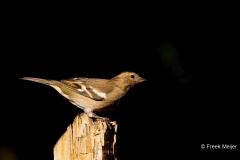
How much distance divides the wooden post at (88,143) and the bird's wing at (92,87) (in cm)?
119

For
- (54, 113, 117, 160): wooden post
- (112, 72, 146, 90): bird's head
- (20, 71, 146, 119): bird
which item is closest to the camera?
(54, 113, 117, 160): wooden post

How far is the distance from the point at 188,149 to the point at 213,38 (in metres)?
0.85

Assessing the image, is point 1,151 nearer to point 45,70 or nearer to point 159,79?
point 45,70

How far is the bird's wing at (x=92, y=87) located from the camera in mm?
3865

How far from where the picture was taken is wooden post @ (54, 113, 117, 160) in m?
2.51

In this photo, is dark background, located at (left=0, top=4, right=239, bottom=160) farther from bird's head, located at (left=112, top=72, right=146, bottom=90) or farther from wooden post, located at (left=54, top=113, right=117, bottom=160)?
wooden post, located at (left=54, top=113, right=117, bottom=160)

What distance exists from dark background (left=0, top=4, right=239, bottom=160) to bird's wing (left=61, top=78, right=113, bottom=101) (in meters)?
0.11

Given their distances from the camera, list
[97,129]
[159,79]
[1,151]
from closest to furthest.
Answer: [97,129] < [1,151] < [159,79]

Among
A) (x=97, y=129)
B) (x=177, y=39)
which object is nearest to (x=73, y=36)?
(x=177, y=39)

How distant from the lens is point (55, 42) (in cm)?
393

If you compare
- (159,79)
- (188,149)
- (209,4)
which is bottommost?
(188,149)

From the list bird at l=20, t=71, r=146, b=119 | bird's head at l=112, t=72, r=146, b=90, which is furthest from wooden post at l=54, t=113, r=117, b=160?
bird's head at l=112, t=72, r=146, b=90

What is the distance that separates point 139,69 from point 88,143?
1762 mm

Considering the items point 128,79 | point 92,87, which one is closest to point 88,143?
point 92,87
